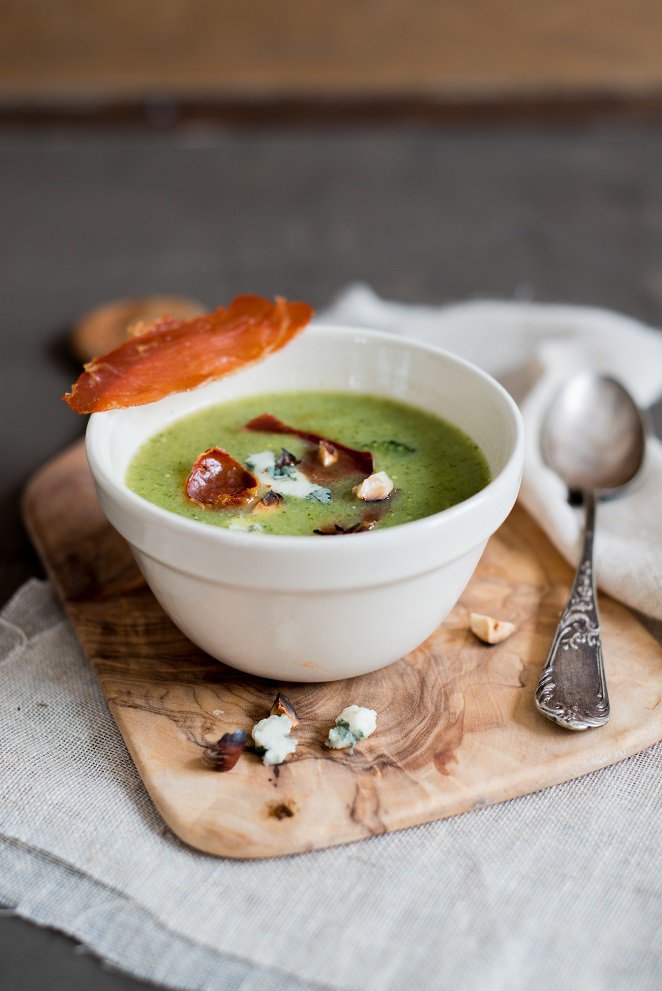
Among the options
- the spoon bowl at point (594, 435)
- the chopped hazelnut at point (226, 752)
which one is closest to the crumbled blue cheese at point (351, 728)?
the chopped hazelnut at point (226, 752)

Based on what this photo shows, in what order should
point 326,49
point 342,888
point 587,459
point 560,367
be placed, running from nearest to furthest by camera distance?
1. point 342,888
2. point 587,459
3. point 560,367
4. point 326,49

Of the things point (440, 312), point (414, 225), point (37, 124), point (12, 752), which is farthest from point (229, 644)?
point (37, 124)

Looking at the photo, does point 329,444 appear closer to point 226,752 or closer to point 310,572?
point 310,572

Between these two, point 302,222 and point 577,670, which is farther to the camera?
point 302,222

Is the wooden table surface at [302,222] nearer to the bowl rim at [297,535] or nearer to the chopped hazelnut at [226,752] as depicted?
the bowl rim at [297,535]

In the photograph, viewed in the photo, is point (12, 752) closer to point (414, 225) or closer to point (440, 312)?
point (440, 312)

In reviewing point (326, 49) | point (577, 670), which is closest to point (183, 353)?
point (577, 670)
